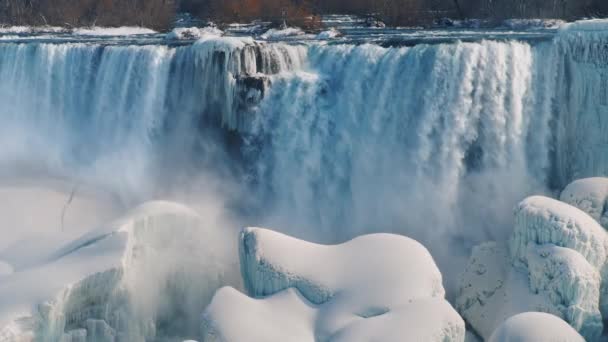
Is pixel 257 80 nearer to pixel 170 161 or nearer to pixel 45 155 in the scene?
pixel 170 161

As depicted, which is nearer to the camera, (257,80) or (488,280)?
(488,280)

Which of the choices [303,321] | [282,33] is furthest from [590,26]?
[282,33]

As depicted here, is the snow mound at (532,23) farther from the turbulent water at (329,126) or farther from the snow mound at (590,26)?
the turbulent water at (329,126)

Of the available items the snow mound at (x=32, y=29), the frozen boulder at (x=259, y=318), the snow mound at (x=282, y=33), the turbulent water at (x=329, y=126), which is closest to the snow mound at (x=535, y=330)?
the frozen boulder at (x=259, y=318)

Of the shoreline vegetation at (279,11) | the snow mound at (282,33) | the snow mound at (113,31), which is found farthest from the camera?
the snow mound at (113,31)

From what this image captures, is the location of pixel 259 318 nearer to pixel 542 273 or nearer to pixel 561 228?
pixel 542 273

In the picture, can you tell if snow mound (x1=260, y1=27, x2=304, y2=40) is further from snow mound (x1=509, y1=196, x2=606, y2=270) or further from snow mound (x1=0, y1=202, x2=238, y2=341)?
snow mound (x1=509, y1=196, x2=606, y2=270)

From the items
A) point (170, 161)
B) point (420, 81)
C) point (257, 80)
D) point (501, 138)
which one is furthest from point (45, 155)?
point (501, 138)
